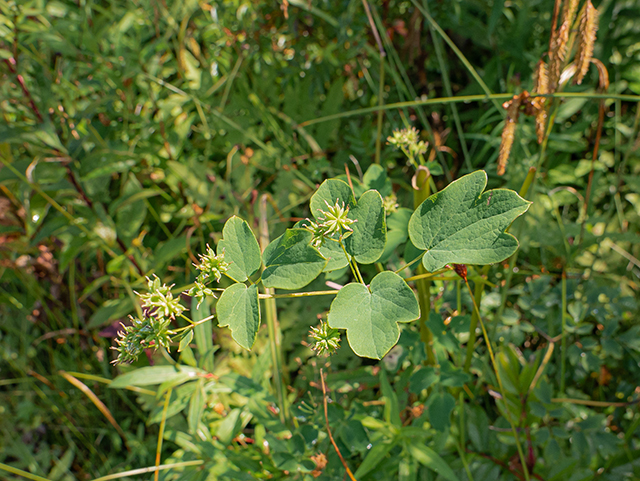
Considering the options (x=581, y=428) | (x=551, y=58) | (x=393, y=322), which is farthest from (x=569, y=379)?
(x=393, y=322)

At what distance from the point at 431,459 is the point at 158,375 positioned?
80cm

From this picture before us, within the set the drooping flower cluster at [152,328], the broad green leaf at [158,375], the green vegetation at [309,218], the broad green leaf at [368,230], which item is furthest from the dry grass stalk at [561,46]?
the broad green leaf at [158,375]

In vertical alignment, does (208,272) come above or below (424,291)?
above

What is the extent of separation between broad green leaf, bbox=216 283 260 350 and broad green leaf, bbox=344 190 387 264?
18 cm

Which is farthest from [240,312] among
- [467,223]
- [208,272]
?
[467,223]

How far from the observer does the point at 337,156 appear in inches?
76.1

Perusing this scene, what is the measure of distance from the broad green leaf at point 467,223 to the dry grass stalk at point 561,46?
43 centimetres

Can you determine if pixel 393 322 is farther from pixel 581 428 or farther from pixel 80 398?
pixel 80 398

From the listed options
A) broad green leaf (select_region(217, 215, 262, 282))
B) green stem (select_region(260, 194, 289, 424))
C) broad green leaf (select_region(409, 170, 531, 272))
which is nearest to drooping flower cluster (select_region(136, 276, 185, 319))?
broad green leaf (select_region(217, 215, 262, 282))

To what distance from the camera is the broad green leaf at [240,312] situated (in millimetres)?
631

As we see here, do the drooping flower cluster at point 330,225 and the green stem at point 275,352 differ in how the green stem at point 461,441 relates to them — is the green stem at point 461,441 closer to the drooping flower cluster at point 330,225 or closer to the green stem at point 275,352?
the green stem at point 275,352

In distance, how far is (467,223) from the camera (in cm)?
68

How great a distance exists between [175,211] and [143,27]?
0.84 m

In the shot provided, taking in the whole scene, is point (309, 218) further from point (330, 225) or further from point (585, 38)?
point (585, 38)
